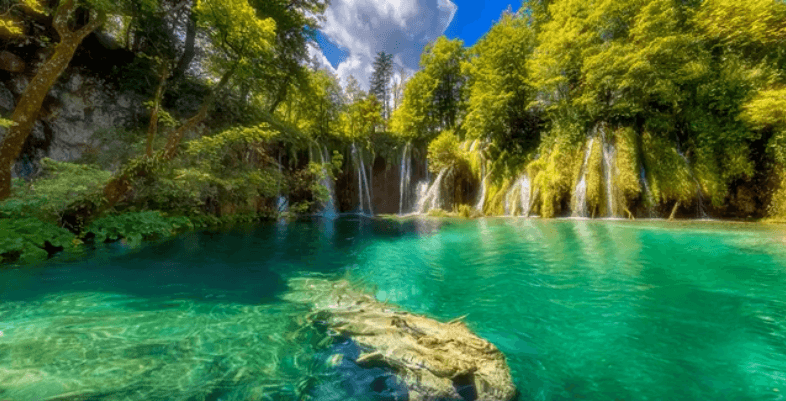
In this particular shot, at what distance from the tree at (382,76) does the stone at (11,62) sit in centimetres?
3865

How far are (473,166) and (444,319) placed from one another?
60.9ft

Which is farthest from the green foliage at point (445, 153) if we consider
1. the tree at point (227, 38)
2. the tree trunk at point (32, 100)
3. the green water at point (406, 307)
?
the tree trunk at point (32, 100)

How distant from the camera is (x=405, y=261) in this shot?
629 centimetres

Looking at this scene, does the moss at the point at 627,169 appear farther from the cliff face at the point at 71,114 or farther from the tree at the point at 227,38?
the cliff face at the point at 71,114

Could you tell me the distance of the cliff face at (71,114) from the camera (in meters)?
7.43

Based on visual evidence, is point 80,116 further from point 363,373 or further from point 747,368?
point 747,368

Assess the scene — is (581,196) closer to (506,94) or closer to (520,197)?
(520,197)

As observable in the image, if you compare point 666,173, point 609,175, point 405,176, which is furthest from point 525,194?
point 405,176

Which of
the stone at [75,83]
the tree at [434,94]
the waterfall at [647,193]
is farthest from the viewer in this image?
the tree at [434,94]

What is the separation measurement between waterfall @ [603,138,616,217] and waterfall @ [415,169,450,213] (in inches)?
364

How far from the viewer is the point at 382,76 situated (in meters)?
44.8

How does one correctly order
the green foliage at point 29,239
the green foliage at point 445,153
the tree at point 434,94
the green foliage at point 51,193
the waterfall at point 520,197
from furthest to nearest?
the tree at point 434,94 → the green foliage at point 445,153 → the waterfall at point 520,197 → the green foliage at point 51,193 → the green foliage at point 29,239

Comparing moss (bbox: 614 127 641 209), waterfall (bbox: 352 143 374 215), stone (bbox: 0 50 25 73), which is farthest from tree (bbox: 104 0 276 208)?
moss (bbox: 614 127 641 209)

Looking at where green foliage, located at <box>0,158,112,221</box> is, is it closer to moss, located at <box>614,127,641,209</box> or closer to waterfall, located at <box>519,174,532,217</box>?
waterfall, located at <box>519,174,532,217</box>
